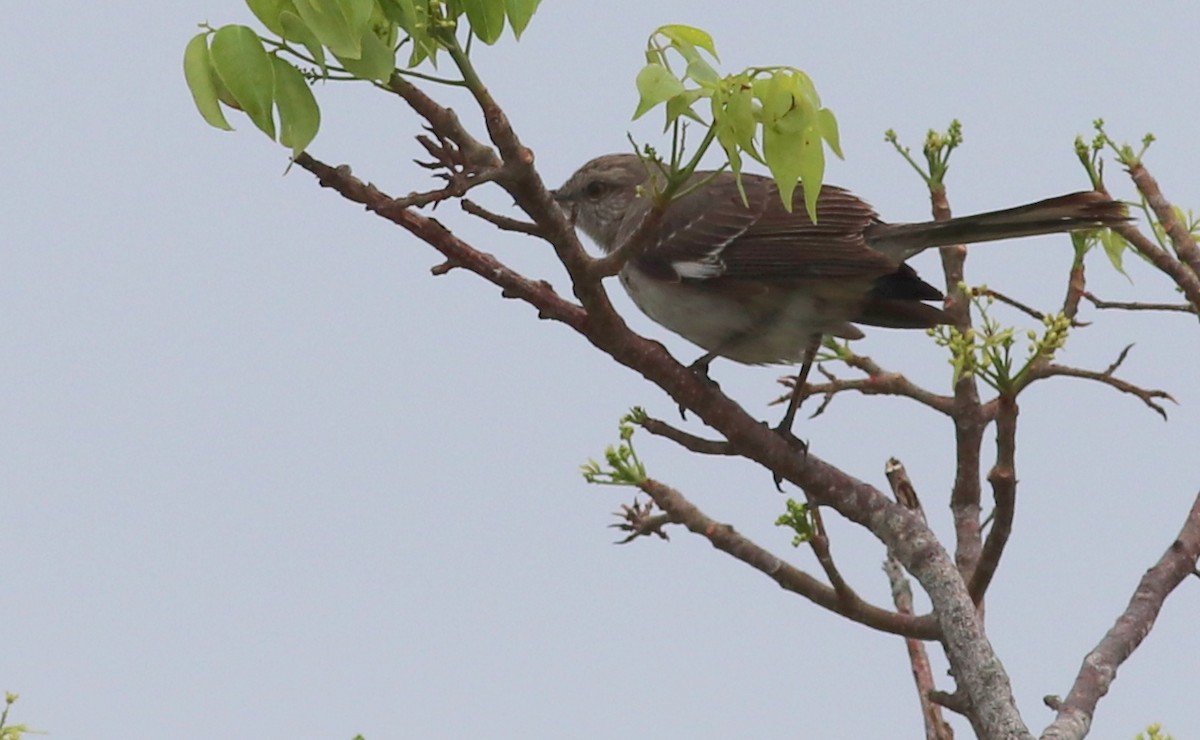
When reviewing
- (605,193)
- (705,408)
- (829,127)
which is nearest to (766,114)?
(829,127)

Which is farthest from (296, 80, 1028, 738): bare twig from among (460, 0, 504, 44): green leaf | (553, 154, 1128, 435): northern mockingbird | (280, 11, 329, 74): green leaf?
(553, 154, 1128, 435): northern mockingbird

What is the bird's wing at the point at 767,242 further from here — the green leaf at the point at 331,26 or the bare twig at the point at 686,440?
the green leaf at the point at 331,26

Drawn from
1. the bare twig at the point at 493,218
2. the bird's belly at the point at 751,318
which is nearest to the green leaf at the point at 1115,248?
the bird's belly at the point at 751,318

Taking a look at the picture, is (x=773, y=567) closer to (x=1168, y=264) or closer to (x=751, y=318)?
(x=751, y=318)

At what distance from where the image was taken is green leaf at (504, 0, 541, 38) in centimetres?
277

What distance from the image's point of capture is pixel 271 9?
277 cm

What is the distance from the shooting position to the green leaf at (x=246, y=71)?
9.07 ft

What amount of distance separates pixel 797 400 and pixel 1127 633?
1.36 meters

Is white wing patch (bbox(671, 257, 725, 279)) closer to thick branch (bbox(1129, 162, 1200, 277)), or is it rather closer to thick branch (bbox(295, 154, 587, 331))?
thick branch (bbox(1129, 162, 1200, 277))

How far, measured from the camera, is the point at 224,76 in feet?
9.04

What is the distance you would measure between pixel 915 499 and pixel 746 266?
3.60 feet

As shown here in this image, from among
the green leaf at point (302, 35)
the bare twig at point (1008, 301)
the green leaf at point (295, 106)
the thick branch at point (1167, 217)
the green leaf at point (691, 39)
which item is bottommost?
the green leaf at point (295, 106)

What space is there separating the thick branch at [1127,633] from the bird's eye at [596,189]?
9.33 ft

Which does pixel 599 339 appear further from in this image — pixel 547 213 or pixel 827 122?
pixel 827 122
